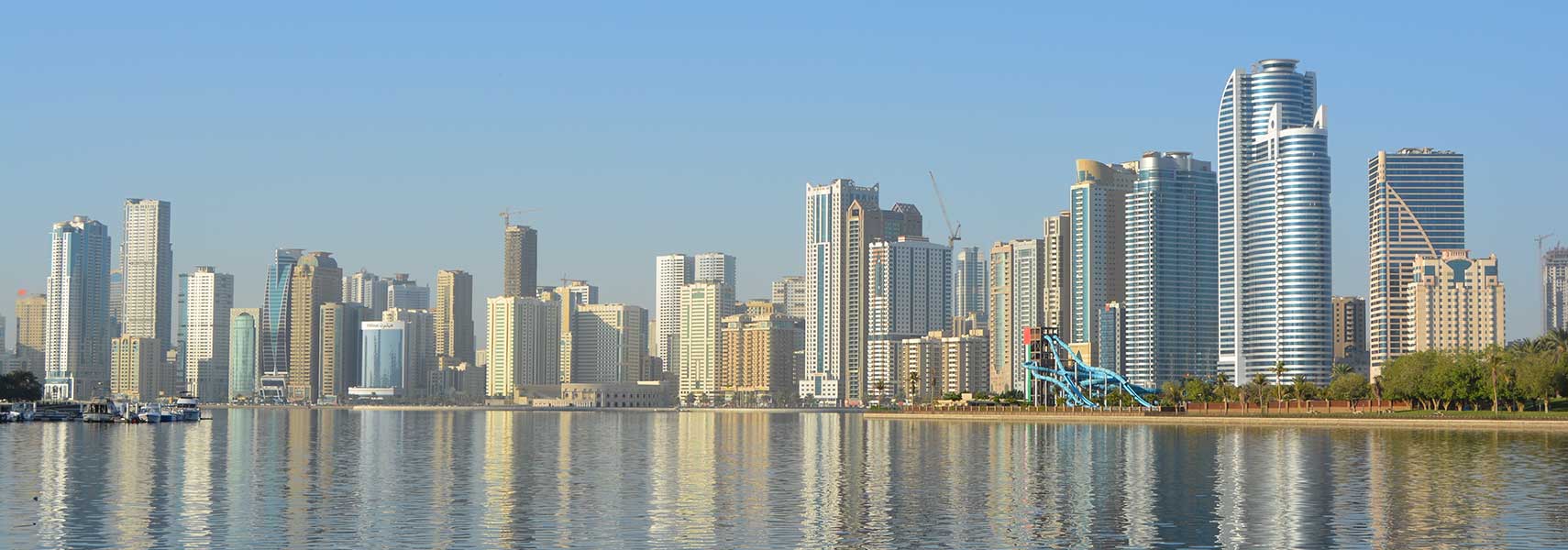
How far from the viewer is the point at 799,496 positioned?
74688 millimetres

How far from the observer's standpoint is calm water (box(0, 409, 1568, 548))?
5666cm

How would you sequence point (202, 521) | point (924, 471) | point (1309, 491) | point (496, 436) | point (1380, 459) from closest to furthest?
point (202, 521), point (1309, 491), point (924, 471), point (1380, 459), point (496, 436)

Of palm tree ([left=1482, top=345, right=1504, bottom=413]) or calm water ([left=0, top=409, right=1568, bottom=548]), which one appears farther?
palm tree ([left=1482, top=345, right=1504, bottom=413])

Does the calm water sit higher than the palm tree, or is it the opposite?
the palm tree

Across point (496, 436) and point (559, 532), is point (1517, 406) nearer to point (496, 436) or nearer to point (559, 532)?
point (496, 436)

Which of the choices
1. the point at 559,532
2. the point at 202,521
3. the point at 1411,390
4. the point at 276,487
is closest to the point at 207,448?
the point at 276,487

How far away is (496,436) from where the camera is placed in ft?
545

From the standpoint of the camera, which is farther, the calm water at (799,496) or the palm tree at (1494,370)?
the palm tree at (1494,370)

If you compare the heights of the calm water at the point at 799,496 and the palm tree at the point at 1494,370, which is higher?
the palm tree at the point at 1494,370

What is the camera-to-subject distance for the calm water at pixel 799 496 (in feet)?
186

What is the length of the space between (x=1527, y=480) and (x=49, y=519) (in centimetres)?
6170

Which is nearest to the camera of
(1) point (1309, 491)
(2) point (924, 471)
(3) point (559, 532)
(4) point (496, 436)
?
(3) point (559, 532)

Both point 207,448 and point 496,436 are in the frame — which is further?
point 496,436

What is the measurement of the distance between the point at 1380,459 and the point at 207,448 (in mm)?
80200
